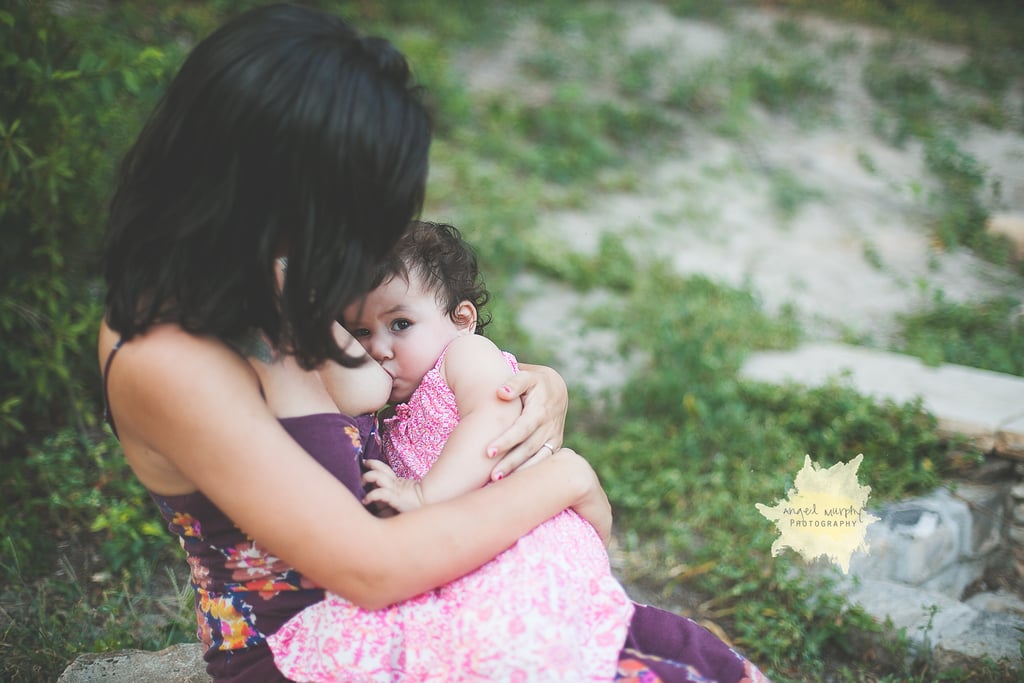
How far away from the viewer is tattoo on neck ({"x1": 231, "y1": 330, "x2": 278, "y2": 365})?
4.43ft

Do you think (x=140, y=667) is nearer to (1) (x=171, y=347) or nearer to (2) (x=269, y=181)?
(1) (x=171, y=347)

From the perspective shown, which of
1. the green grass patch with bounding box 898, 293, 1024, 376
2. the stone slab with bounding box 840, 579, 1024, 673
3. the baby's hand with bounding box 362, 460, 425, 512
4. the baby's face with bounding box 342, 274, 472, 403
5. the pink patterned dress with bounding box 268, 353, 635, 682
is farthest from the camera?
the green grass patch with bounding box 898, 293, 1024, 376

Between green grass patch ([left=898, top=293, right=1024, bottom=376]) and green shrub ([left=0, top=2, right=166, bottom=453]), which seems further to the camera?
green grass patch ([left=898, top=293, right=1024, bottom=376])

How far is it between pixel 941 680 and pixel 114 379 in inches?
94.2

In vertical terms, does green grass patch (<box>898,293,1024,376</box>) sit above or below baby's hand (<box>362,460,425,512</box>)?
below

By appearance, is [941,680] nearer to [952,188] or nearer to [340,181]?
[340,181]

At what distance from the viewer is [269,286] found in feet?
4.35

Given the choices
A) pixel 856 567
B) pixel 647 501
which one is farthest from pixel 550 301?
pixel 856 567

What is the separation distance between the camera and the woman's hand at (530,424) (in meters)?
1.65

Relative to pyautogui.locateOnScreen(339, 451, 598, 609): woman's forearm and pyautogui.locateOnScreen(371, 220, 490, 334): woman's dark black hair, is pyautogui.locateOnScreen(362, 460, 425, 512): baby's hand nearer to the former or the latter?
pyautogui.locateOnScreen(339, 451, 598, 609): woman's forearm

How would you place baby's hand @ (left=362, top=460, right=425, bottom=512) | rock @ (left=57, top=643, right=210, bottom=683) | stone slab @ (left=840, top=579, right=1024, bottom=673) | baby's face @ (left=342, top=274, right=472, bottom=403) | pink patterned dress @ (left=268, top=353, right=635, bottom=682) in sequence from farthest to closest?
1. stone slab @ (left=840, top=579, right=1024, bottom=673)
2. rock @ (left=57, top=643, right=210, bottom=683)
3. baby's face @ (left=342, top=274, right=472, bottom=403)
4. baby's hand @ (left=362, top=460, right=425, bottom=512)
5. pink patterned dress @ (left=268, top=353, right=635, bottom=682)

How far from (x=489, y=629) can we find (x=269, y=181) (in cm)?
76

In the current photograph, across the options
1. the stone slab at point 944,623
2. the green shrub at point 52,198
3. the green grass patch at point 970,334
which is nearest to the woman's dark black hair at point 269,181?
the green shrub at point 52,198

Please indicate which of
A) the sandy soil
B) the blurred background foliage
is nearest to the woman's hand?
the blurred background foliage
